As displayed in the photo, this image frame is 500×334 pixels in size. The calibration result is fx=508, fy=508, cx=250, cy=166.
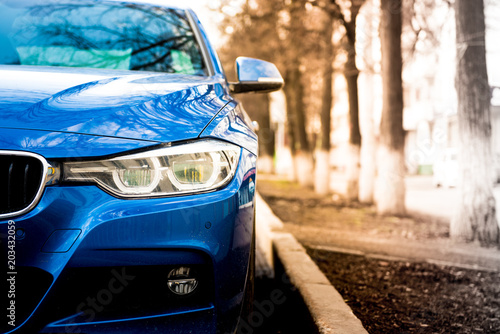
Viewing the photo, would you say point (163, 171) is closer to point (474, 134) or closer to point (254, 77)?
point (254, 77)

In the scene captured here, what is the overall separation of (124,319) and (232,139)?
766 millimetres

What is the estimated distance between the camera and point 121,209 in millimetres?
1663

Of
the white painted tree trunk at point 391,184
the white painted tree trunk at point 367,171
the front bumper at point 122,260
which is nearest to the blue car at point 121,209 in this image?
the front bumper at point 122,260

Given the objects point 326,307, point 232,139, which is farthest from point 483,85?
point 232,139

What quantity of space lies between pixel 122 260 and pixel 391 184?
8510mm

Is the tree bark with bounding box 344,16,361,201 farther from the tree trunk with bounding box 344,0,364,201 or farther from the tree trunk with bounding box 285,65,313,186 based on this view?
the tree trunk with bounding box 285,65,313,186

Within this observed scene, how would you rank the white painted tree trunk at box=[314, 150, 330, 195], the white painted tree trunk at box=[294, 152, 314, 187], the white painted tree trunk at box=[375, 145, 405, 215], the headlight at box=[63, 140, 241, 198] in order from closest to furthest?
1. the headlight at box=[63, 140, 241, 198]
2. the white painted tree trunk at box=[375, 145, 405, 215]
3. the white painted tree trunk at box=[314, 150, 330, 195]
4. the white painted tree trunk at box=[294, 152, 314, 187]

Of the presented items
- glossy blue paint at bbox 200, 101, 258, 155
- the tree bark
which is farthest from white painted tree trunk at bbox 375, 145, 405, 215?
glossy blue paint at bbox 200, 101, 258, 155

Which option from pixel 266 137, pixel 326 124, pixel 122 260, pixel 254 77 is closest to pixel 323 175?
pixel 326 124

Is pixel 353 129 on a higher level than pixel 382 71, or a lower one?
lower

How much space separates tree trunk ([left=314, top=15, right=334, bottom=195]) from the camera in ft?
49.7

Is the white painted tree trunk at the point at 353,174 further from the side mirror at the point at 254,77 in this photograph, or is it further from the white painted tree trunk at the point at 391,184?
the side mirror at the point at 254,77

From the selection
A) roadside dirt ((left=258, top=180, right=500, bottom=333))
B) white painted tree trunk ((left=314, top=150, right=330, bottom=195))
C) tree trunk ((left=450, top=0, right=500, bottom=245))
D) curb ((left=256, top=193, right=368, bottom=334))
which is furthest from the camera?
white painted tree trunk ((left=314, top=150, right=330, bottom=195))

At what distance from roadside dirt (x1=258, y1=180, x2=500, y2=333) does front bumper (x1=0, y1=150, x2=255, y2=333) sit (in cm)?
144
